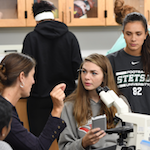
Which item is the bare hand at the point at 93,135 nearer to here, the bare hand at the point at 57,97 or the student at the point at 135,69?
the bare hand at the point at 57,97

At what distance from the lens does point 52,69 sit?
2.25 m

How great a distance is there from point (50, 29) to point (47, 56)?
9.1 inches

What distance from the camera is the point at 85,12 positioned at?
10.2 feet

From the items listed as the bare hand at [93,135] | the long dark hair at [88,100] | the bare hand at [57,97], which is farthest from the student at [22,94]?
the long dark hair at [88,100]

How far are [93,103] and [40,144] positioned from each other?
496 mm

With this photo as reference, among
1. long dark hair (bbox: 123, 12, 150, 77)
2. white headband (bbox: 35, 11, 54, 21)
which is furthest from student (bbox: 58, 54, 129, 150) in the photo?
white headband (bbox: 35, 11, 54, 21)

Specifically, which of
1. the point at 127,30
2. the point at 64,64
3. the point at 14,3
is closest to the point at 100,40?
the point at 14,3

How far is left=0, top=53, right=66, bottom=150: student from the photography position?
121cm

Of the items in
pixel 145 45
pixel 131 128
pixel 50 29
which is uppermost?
pixel 50 29

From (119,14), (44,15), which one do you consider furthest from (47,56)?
(119,14)

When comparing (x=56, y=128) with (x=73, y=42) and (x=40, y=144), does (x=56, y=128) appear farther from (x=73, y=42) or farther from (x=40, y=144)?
(x=73, y=42)

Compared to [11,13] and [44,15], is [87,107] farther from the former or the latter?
[11,13]

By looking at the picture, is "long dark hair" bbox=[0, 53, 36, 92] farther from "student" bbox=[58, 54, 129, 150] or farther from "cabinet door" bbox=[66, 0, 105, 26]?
"cabinet door" bbox=[66, 0, 105, 26]

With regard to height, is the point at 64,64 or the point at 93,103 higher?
the point at 64,64
